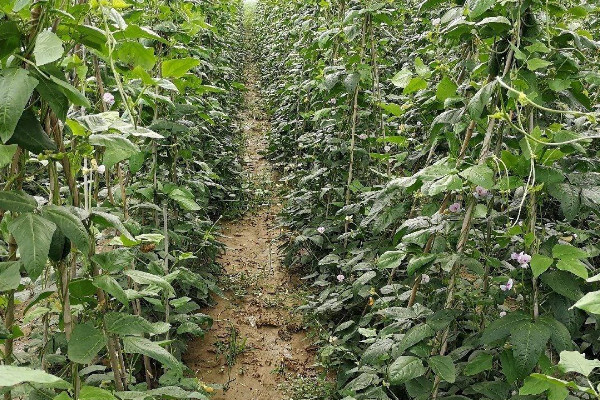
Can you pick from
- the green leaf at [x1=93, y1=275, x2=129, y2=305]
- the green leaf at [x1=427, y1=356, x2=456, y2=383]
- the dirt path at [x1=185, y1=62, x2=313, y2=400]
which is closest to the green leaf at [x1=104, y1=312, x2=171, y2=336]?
the green leaf at [x1=93, y1=275, x2=129, y2=305]

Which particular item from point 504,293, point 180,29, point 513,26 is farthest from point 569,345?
point 180,29

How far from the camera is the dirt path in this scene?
332 centimetres

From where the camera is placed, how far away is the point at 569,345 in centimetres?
168

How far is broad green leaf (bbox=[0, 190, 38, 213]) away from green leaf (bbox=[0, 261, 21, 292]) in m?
0.15

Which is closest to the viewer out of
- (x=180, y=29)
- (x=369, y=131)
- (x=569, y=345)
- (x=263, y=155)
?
(x=569, y=345)

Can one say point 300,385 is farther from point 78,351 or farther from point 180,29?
point 180,29

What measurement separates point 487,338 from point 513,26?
1.21 m

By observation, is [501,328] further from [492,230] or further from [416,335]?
[492,230]

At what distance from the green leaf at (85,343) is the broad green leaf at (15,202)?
414mm

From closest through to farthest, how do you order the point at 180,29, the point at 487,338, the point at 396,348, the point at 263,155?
the point at 487,338
the point at 396,348
the point at 180,29
the point at 263,155

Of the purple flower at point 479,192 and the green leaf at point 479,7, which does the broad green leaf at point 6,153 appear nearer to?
the green leaf at point 479,7

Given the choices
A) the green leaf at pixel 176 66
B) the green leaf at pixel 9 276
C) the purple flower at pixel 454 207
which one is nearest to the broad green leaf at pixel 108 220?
the green leaf at pixel 9 276

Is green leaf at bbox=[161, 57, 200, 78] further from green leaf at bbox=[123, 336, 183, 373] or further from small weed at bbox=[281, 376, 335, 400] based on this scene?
small weed at bbox=[281, 376, 335, 400]

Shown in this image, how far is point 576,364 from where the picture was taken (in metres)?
1.06
